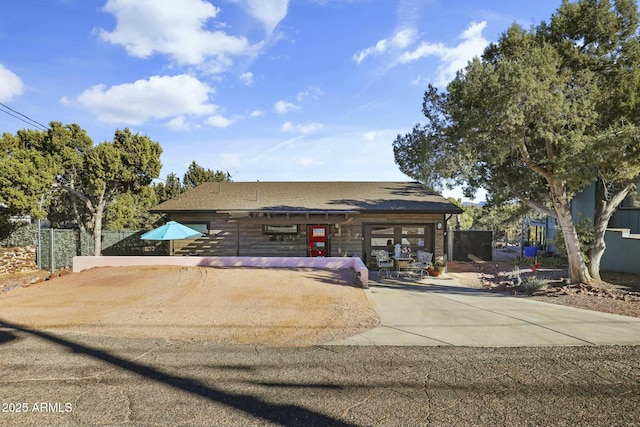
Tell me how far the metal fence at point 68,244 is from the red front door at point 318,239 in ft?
25.6

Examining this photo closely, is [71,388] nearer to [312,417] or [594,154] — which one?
[312,417]

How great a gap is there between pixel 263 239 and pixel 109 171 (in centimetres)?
795

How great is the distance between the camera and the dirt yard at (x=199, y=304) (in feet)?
22.9

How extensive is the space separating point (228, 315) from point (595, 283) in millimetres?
12612

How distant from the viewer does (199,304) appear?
909cm

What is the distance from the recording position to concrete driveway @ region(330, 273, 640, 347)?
6.38 meters

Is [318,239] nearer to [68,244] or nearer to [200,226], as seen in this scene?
[200,226]

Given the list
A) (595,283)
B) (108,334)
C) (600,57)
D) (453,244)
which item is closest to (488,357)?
(108,334)

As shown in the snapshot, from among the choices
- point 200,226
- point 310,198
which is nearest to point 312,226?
point 310,198

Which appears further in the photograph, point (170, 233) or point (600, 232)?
point (170, 233)

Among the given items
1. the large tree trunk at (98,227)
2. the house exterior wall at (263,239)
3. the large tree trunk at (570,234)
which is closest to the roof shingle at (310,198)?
the house exterior wall at (263,239)

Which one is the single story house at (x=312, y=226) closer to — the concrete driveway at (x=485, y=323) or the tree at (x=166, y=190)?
the concrete driveway at (x=485, y=323)

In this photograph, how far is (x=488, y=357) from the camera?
5.58m

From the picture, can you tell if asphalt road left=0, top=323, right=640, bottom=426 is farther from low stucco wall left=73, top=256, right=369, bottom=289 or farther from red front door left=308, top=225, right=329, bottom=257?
red front door left=308, top=225, right=329, bottom=257
